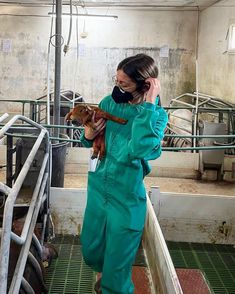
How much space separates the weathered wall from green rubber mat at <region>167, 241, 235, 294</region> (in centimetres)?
366

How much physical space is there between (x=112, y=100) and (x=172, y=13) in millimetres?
7513

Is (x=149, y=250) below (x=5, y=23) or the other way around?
below

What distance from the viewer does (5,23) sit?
8.68 meters

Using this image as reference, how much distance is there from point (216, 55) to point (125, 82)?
6.03 m

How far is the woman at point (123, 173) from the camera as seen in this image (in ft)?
5.23

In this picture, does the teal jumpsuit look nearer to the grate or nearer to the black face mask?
the black face mask

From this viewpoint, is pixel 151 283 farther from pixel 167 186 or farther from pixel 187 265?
pixel 167 186

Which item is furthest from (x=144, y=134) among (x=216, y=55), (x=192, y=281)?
(x=216, y=55)

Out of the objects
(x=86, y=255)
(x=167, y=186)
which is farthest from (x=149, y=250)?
(x=167, y=186)

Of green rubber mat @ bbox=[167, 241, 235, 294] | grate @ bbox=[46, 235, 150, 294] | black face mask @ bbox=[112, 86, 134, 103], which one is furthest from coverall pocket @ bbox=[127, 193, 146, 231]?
green rubber mat @ bbox=[167, 241, 235, 294]

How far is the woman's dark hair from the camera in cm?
159

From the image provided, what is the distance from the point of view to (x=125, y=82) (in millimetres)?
1615

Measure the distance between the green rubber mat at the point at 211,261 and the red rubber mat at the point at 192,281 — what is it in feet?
0.15

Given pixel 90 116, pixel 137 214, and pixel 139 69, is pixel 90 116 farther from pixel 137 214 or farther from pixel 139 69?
pixel 137 214
